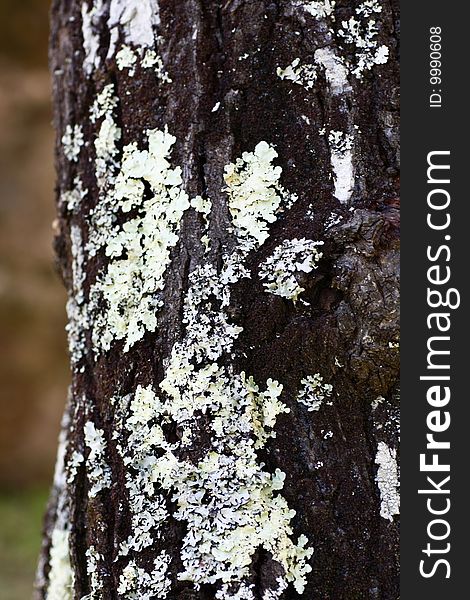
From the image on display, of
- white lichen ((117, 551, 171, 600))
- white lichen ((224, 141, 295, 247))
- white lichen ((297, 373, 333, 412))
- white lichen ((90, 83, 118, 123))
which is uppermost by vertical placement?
white lichen ((90, 83, 118, 123))

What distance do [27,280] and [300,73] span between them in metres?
2.95

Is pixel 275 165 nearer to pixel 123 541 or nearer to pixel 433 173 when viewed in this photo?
pixel 433 173

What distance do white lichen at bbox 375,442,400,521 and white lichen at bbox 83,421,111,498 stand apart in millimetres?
322

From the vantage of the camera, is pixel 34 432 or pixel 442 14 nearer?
pixel 442 14

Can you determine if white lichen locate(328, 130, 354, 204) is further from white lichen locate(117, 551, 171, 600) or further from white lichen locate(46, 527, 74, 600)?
white lichen locate(46, 527, 74, 600)

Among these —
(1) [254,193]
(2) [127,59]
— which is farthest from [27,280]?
(1) [254,193]

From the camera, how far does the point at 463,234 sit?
0.85m

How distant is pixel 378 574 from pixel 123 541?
291mm

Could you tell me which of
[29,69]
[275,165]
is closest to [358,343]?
[275,165]

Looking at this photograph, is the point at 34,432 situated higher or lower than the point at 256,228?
higher

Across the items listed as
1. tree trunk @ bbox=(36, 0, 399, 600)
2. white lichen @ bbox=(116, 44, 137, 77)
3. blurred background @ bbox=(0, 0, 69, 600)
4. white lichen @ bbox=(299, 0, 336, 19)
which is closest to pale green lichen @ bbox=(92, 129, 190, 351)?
tree trunk @ bbox=(36, 0, 399, 600)

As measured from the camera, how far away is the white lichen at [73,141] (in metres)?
1.03

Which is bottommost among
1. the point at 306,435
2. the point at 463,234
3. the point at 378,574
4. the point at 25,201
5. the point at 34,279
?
the point at 378,574

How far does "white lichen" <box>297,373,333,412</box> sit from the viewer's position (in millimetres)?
843
